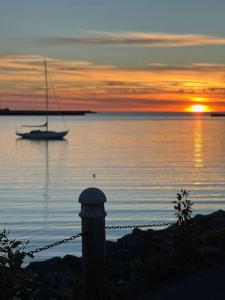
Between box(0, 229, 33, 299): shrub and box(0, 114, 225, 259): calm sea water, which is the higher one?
box(0, 114, 225, 259): calm sea water

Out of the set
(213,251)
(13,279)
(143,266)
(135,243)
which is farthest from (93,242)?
(135,243)

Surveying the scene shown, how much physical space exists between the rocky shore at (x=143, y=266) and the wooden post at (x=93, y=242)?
0.21m

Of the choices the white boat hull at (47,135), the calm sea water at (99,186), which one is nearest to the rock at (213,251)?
the calm sea water at (99,186)

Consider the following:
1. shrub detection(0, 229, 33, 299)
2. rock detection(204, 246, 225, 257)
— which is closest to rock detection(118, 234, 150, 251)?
rock detection(204, 246, 225, 257)

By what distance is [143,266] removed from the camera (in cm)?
852

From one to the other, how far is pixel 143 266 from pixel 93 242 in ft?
5.55

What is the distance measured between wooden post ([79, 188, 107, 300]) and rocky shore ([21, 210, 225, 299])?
0.21 meters

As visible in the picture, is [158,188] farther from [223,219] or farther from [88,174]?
[223,219]

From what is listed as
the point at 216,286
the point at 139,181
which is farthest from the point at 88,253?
the point at 139,181

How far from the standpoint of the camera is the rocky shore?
8156 millimetres

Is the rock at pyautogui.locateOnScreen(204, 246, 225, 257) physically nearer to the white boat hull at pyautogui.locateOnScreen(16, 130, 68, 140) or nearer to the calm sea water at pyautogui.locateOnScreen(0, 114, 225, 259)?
the calm sea water at pyautogui.locateOnScreen(0, 114, 225, 259)

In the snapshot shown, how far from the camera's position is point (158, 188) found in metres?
35.4

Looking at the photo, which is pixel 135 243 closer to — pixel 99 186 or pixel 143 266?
pixel 143 266

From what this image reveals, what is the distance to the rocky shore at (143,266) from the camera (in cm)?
816
